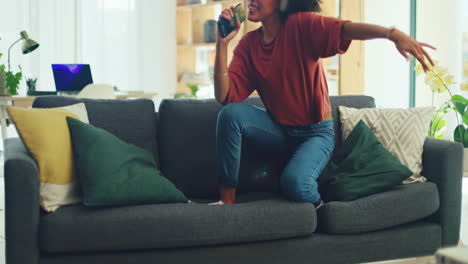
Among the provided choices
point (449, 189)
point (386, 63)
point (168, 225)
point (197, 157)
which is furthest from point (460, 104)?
point (168, 225)

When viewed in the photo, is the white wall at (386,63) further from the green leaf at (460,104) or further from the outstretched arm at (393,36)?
the outstretched arm at (393,36)

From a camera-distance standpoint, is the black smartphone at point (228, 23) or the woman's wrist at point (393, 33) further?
the black smartphone at point (228, 23)

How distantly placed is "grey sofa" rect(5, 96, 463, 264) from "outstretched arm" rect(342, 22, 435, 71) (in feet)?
1.87

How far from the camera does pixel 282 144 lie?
2541 millimetres

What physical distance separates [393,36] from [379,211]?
68 cm

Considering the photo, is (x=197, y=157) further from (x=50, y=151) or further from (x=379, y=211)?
(x=379, y=211)

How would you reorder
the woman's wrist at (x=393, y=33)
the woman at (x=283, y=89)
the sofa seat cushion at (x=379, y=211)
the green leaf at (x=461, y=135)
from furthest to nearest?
the green leaf at (x=461, y=135) < the woman at (x=283, y=89) < the sofa seat cushion at (x=379, y=211) < the woman's wrist at (x=393, y=33)

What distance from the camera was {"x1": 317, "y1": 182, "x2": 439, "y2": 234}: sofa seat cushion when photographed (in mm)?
2285

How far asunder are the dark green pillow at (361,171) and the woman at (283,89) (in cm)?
9

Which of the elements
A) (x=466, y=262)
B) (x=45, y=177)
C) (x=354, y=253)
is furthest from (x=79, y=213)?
(x=466, y=262)

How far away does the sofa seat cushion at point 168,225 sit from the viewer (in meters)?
2.07

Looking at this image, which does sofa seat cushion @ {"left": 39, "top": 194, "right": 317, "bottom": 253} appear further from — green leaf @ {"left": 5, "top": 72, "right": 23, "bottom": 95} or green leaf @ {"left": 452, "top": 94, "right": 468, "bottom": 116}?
green leaf @ {"left": 5, "top": 72, "right": 23, "bottom": 95}

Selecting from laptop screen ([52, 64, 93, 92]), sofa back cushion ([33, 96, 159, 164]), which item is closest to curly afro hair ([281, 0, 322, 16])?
sofa back cushion ([33, 96, 159, 164])

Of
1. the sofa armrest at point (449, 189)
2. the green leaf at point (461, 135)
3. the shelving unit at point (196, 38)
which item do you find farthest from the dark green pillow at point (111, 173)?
the shelving unit at point (196, 38)
